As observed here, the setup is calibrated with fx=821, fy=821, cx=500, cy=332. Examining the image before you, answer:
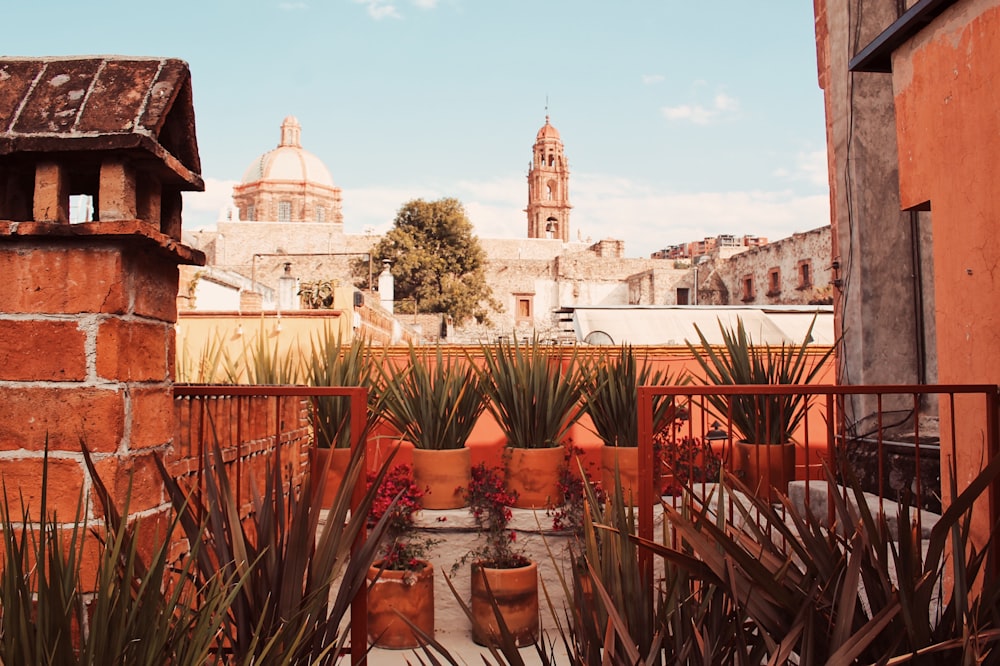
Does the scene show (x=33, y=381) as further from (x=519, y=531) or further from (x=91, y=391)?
(x=519, y=531)

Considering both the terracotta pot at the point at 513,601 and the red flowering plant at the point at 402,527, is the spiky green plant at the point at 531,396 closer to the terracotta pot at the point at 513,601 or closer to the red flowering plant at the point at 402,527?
the red flowering plant at the point at 402,527

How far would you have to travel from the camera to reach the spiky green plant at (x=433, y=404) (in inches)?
172

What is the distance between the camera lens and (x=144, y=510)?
1898 millimetres

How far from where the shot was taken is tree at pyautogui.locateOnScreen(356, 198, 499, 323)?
90.7 ft

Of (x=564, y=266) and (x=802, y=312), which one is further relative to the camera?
(x=564, y=266)

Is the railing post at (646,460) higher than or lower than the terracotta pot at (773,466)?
higher

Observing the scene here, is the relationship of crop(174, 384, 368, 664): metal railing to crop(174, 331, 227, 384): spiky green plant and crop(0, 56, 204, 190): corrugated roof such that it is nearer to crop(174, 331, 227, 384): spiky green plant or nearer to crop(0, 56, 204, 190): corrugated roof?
crop(0, 56, 204, 190): corrugated roof

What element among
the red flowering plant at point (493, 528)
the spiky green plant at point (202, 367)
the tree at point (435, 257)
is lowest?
the red flowering plant at point (493, 528)

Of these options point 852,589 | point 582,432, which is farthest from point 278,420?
point 582,432

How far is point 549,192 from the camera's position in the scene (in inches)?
1937

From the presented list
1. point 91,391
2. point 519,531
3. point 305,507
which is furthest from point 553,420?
point 91,391

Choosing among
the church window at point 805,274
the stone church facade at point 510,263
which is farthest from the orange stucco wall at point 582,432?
the church window at point 805,274

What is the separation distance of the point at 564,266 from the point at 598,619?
2974cm

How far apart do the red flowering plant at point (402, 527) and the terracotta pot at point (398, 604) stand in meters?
0.06
